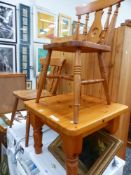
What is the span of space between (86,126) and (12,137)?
0.89 meters

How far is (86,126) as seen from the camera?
65cm

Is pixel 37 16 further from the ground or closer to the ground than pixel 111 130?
further from the ground

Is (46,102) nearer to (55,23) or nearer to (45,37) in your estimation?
(45,37)

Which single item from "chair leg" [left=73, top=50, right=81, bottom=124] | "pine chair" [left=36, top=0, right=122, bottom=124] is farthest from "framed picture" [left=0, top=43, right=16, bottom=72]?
"chair leg" [left=73, top=50, right=81, bottom=124]

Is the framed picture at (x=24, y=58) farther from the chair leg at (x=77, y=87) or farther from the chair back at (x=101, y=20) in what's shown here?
the chair leg at (x=77, y=87)

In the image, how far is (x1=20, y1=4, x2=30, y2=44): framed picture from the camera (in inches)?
72.7

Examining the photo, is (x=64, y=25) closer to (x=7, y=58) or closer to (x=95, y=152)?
(x=7, y=58)

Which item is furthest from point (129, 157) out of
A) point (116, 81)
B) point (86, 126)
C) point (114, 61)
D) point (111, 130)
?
point (86, 126)

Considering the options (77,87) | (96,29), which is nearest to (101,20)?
(96,29)

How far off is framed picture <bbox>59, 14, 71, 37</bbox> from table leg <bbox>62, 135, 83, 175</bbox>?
1845mm

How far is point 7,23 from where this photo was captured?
1768 mm

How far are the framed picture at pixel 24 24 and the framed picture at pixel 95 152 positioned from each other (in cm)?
139

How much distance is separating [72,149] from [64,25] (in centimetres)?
195

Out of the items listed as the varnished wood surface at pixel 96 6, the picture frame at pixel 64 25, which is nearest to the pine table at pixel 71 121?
the varnished wood surface at pixel 96 6
